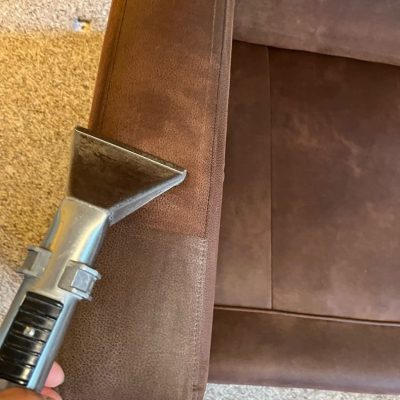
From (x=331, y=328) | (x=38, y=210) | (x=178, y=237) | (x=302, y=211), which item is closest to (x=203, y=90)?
(x=178, y=237)

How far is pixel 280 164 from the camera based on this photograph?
93cm

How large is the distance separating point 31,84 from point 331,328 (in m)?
0.86

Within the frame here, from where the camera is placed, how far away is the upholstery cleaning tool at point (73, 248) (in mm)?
530

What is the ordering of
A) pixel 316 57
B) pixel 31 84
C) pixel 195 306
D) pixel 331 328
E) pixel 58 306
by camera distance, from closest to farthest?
pixel 58 306
pixel 195 306
pixel 331 328
pixel 316 57
pixel 31 84

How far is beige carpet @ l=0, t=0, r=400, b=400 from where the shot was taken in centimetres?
111

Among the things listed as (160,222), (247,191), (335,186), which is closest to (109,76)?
(160,222)

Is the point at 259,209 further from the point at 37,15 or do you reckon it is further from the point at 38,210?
the point at 37,15

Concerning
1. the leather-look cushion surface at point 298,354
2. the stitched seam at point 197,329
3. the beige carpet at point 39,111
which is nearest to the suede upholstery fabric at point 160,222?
the stitched seam at point 197,329

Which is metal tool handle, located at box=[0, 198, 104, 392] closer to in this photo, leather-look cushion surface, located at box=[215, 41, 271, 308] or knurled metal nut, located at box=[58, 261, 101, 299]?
knurled metal nut, located at box=[58, 261, 101, 299]

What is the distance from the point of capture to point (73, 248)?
0.57m

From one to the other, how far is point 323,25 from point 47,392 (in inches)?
31.4

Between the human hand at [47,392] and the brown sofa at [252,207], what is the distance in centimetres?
2

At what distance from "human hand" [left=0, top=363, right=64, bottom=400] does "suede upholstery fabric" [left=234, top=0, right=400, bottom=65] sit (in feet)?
2.23

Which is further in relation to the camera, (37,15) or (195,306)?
(37,15)
